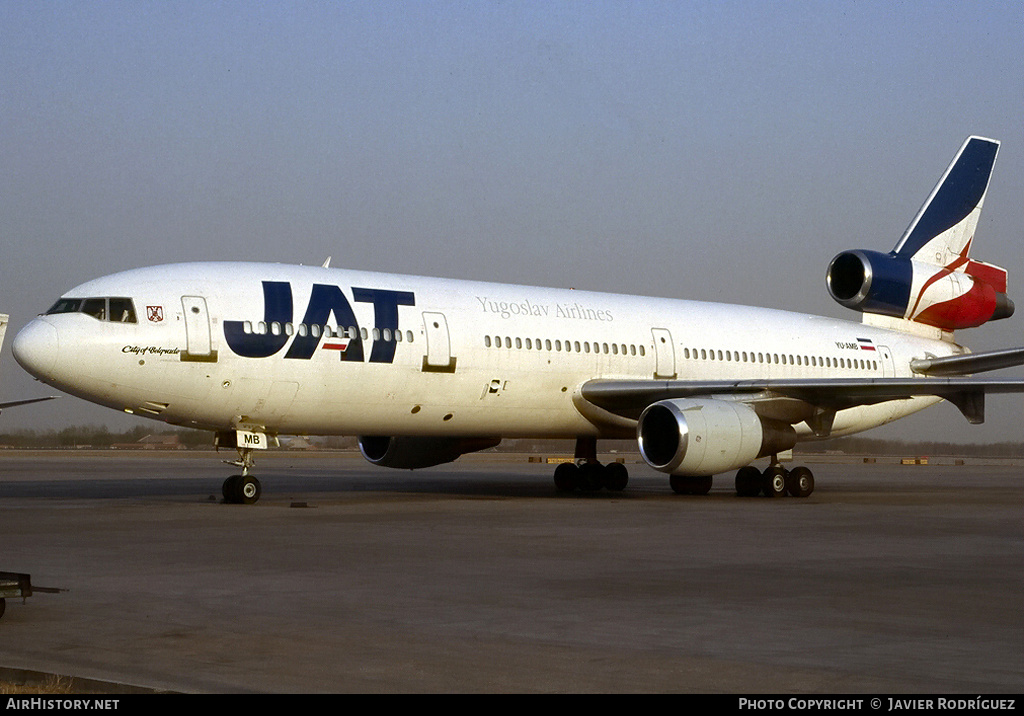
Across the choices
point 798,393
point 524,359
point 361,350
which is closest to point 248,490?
point 361,350

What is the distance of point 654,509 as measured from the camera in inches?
771

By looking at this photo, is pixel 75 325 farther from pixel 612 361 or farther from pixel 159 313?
pixel 612 361

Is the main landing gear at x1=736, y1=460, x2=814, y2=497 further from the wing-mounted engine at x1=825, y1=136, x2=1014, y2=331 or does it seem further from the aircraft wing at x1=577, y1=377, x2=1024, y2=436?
the wing-mounted engine at x1=825, y1=136, x2=1014, y2=331

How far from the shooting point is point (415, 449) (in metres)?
25.3

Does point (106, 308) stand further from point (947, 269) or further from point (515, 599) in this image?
point (947, 269)

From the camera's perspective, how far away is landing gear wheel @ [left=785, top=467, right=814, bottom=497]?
23.7m

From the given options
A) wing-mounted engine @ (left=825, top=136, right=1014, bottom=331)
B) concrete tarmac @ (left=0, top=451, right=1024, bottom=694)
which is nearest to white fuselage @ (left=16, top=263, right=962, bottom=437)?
concrete tarmac @ (left=0, top=451, right=1024, bottom=694)

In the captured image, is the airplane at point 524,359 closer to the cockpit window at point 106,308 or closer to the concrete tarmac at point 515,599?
the cockpit window at point 106,308

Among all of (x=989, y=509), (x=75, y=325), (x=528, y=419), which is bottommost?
(x=989, y=509)

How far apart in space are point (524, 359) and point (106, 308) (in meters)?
7.43

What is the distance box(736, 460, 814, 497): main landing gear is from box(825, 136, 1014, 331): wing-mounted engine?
5765 millimetres

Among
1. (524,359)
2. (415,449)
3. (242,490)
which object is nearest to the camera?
(242,490)

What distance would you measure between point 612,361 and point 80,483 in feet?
40.4
